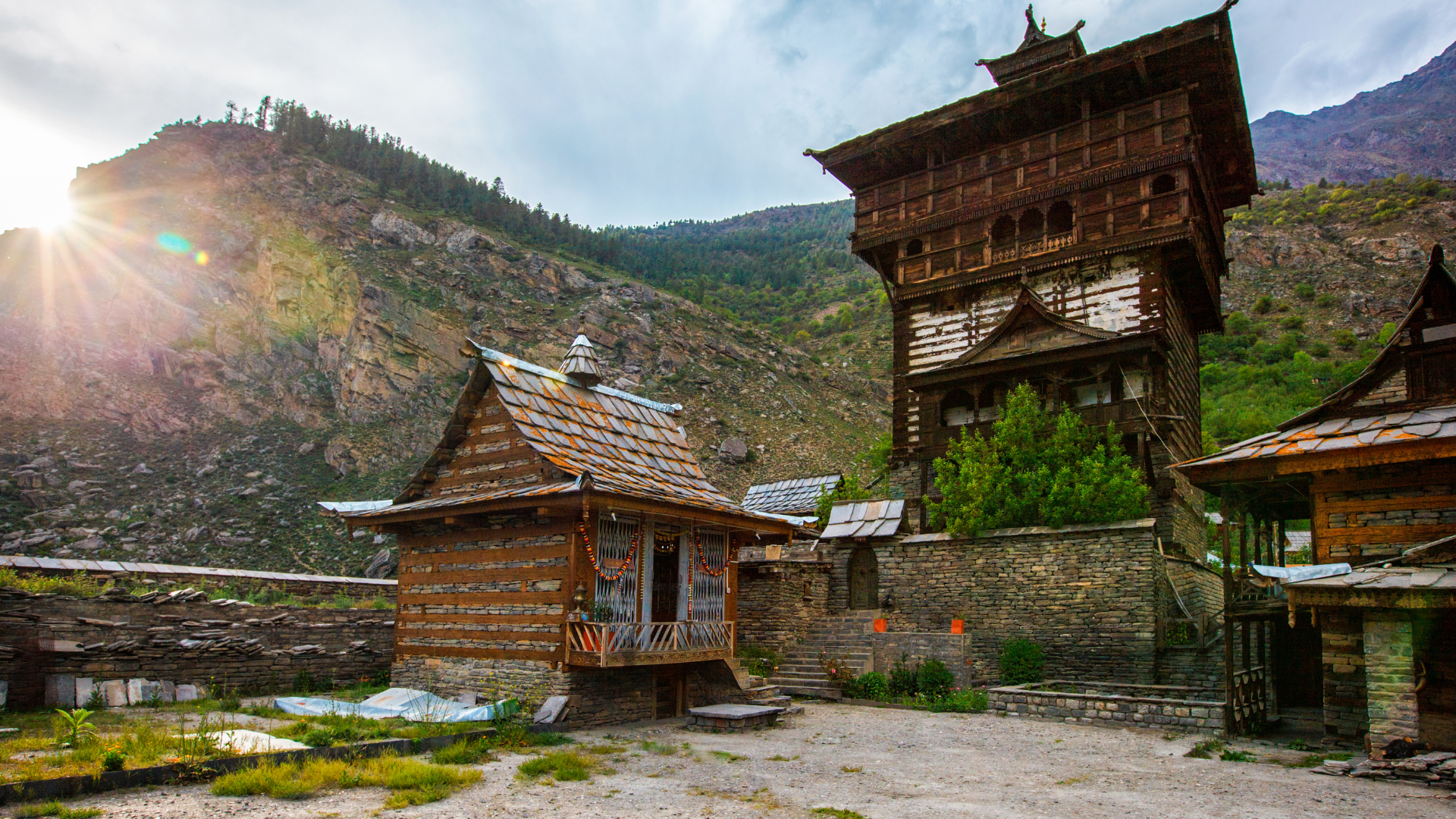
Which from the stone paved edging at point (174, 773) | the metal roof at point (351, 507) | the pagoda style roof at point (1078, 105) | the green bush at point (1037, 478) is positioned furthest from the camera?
the pagoda style roof at point (1078, 105)

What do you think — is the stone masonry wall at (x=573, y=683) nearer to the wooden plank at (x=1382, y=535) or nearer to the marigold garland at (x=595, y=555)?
the marigold garland at (x=595, y=555)

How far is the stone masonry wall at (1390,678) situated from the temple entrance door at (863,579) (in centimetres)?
1412

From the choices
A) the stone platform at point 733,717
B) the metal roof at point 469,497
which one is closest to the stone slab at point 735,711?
the stone platform at point 733,717

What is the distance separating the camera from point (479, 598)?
15.4 meters

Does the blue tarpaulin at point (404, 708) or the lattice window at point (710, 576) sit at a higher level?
the lattice window at point (710, 576)

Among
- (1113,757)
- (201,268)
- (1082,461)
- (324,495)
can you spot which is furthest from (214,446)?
(1113,757)

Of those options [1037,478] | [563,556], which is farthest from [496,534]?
[1037,478]

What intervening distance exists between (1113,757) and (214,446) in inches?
1909

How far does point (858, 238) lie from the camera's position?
29078mm

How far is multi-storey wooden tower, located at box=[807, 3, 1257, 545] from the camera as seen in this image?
2286 cm

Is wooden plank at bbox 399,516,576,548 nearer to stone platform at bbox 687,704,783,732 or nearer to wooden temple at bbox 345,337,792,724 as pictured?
wooden temple at bbox 345,337,792,724

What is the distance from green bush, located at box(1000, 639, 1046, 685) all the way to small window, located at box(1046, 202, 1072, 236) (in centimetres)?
1248

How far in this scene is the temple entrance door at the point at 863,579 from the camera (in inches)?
967

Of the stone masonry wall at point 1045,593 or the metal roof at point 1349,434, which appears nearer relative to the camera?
the metal roof at point 1349,434
